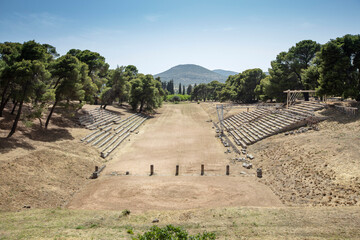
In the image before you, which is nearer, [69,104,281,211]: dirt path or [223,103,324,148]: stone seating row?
[69,104,281,211]: dirt path

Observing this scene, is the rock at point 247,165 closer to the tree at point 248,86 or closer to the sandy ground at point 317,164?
the sandy ground at point 317,164

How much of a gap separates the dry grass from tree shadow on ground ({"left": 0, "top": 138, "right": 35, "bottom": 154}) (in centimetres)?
913

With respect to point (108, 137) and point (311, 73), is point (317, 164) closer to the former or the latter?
point (311, 73)

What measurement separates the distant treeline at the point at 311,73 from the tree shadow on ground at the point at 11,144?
35.4 metres

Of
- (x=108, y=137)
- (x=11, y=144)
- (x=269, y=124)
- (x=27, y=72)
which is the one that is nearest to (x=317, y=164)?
(x=269, y=124)

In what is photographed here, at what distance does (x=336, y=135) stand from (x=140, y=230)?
2120cm

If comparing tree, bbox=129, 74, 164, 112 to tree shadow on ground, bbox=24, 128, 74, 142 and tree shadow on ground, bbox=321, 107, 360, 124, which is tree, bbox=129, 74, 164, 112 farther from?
tree shadow on ground, bbox=321, 107, 360, 124

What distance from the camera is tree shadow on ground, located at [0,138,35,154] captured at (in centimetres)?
1911

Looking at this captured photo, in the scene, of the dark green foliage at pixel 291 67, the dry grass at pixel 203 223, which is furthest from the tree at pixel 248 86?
the dry grass at pixel 203 223

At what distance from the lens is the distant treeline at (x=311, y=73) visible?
29183 millimetres

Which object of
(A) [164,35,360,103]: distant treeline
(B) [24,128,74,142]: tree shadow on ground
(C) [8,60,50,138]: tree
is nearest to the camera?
(C) [8,60,50,138]: tree

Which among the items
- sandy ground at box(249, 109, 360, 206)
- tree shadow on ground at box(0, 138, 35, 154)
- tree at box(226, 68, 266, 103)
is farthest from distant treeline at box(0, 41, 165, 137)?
tree at box(226, 68, 266, 103)

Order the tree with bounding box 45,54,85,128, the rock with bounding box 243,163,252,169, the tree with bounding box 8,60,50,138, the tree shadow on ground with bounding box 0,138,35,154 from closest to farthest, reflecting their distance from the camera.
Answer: the tree shadow on ground with bounding box 0,138,35,154 < the tree with bounding box 8,60,50,138 < the rock with bounding box 243,163,252,169 < the tree with bounding box 45,54,85,128

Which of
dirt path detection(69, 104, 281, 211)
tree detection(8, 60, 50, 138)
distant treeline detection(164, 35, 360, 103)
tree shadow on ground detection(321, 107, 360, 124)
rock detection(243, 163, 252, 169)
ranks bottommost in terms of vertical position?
dirt path detection(69, 104, 281, 211)
